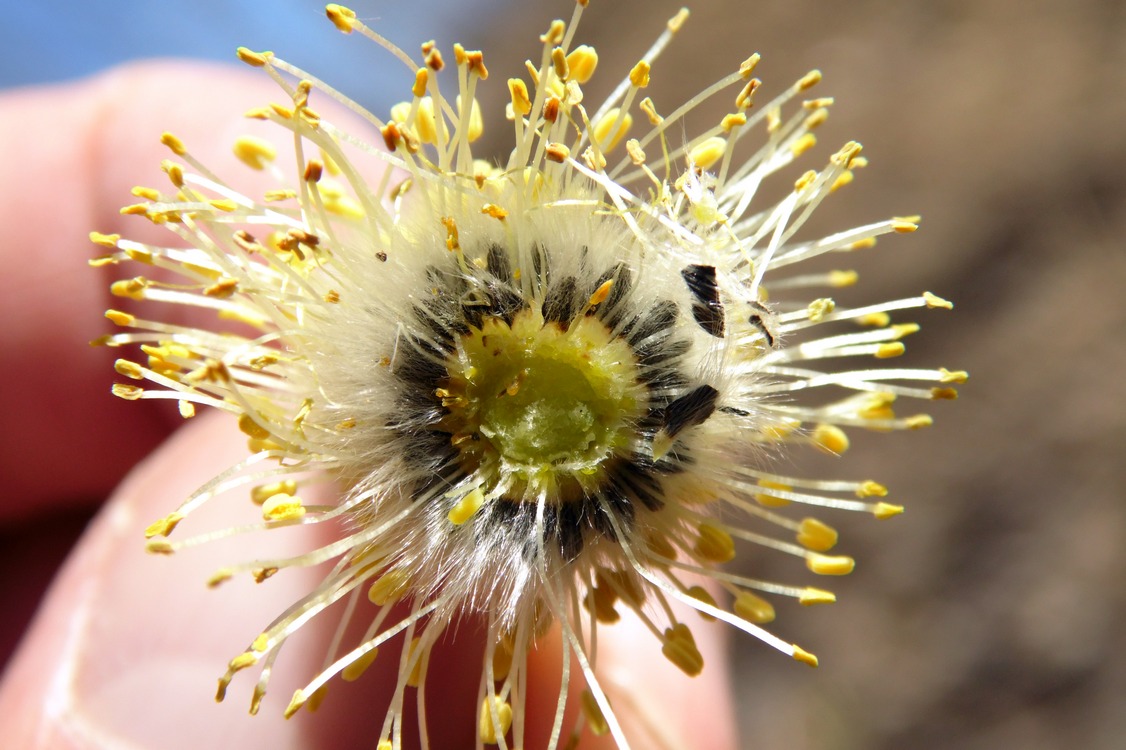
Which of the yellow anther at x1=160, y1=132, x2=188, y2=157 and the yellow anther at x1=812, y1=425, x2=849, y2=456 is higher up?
the yellow anther at x1=160, y1=132, x2=188, y2=157

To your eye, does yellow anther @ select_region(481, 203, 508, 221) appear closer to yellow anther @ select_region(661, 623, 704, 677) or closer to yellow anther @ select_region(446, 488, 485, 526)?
yellow anther @ select_region(446, 488, 485, 526)

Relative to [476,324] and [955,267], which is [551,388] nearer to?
[476,324]

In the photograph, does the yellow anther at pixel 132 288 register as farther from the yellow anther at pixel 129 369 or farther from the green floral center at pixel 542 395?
the green floral center at pixel 542 395

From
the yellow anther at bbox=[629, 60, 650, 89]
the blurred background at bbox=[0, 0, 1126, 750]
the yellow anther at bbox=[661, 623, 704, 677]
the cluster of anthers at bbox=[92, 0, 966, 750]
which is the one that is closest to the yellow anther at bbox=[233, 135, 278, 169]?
the cluster of anthers at bbox=[92, 0, 966, 750]

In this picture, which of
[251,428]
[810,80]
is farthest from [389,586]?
[810,80]

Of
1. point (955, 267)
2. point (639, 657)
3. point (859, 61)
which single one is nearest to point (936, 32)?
point (859, 61)

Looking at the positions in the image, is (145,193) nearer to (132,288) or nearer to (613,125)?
(132,288)
